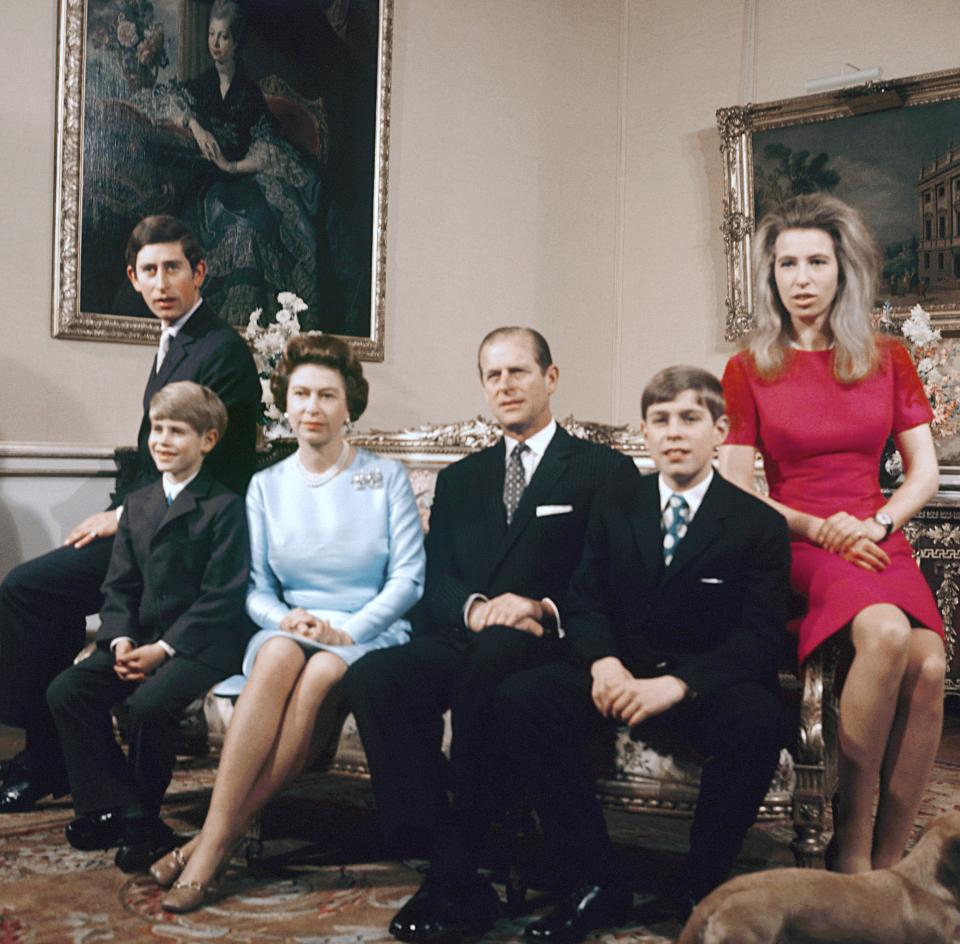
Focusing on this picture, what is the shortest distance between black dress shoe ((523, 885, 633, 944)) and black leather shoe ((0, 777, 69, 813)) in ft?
5.59

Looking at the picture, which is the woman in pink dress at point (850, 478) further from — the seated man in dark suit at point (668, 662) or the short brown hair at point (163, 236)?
the short brown hair at point (163, 236)

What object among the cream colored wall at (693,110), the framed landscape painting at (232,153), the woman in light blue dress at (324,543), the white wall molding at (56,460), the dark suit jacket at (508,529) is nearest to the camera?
the woman in light blue dress at (324,543)

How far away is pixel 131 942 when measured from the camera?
2.63 m

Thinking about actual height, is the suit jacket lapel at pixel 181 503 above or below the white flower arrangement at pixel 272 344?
below

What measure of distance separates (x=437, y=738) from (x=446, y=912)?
459 millimetres

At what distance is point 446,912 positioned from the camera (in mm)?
2672

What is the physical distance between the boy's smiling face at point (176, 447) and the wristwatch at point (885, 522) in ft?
6.01

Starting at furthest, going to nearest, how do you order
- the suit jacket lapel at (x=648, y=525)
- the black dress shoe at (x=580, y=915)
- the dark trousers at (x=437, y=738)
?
the suit jacket lapel at (x=648, y=525)
the dark trousers at (x=437, y=738)
the black dress shoe at (x=580, y=915)

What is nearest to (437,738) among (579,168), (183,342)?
(183,342)

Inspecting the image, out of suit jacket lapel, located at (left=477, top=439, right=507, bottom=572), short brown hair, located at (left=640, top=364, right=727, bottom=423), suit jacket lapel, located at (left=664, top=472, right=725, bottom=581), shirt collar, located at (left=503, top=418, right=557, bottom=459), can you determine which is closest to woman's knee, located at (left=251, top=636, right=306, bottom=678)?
suit jacket lapel, located at (left=477, top=439, right=507, bottom=572)

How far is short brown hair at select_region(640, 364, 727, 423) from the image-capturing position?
9.59ft

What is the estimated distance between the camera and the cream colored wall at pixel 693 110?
6078 mm

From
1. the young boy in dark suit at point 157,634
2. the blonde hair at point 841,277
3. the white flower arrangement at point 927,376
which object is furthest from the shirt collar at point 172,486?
the white flower arrangement at point 927,376

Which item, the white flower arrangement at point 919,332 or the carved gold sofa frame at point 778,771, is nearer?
the carved gold sofa frame at point 778,771
